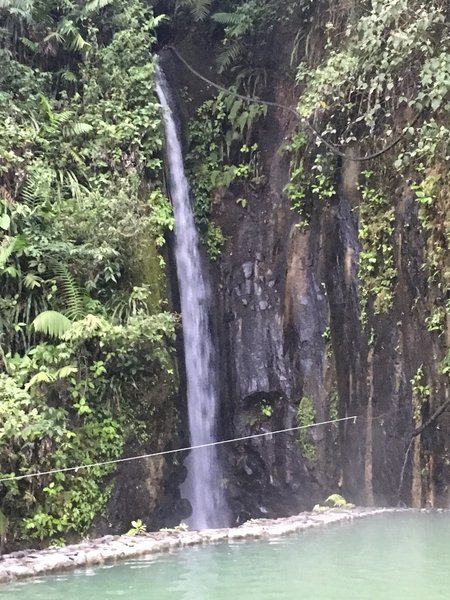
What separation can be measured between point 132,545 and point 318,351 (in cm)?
474

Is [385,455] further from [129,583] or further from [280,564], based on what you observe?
[129,583]

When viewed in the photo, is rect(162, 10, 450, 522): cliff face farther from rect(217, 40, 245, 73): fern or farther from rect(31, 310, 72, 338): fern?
rect(31, 310, 72, 338): fern

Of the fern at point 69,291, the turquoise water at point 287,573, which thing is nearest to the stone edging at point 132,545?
the turquoise water at point 287,573

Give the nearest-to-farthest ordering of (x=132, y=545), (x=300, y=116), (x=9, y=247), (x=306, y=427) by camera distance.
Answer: (x=132, y=545)
(x=9, y=247)
(x=306, y=427)
(x=300, y=116)

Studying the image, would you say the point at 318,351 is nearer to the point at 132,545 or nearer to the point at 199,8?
the point at 132,545

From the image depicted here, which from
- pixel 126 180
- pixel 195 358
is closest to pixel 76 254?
pixel 126 180

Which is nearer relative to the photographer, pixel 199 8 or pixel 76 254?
pixel 76 254

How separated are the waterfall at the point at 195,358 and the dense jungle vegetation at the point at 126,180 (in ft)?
1.20

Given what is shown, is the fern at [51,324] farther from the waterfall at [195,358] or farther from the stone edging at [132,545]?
the waterfall at [195,358]

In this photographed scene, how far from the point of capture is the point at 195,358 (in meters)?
11.4

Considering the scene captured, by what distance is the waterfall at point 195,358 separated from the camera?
1073 cm

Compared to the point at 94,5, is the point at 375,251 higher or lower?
lower

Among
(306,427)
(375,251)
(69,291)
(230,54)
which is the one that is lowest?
(306,427)

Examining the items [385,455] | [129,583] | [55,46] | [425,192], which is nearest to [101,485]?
[129,583]
